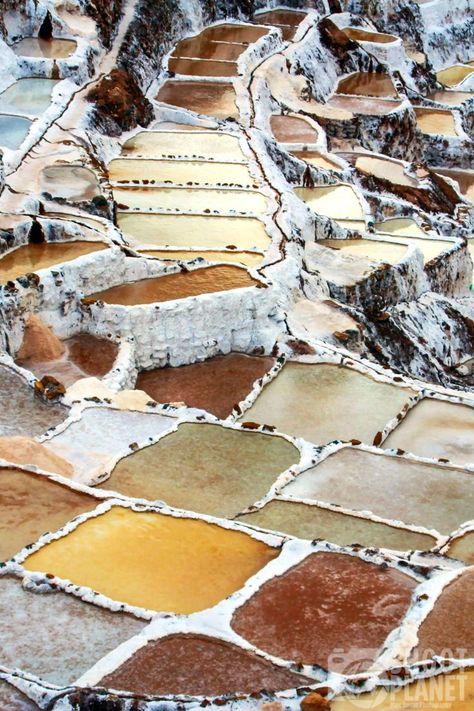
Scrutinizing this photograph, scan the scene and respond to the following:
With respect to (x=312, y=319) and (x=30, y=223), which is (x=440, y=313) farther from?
(x=30, y=223)

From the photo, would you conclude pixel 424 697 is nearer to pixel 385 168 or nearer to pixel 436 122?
pixel 385 168

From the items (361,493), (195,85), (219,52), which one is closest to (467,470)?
(361,493)

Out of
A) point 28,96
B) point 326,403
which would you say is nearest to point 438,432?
point 326,403

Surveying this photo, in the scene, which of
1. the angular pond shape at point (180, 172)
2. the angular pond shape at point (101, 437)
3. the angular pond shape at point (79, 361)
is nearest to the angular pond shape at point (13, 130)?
the angular pond shape at point (180, 172)

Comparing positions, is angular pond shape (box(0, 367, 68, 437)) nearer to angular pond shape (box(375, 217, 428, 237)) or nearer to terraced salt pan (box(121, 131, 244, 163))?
terraced salt pan (box(121, 131, 244, 163))

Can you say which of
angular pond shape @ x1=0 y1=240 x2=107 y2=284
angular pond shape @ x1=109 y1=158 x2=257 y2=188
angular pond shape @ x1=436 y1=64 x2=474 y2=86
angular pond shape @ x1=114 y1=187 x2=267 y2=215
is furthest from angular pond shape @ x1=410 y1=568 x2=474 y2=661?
angular pond shape @ x1=436 y1=64 x2=474 y2=86
